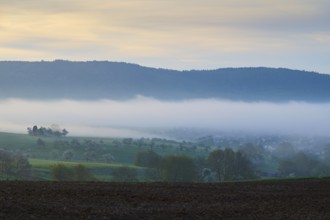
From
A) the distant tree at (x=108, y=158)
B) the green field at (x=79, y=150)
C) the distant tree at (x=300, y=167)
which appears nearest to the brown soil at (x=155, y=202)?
the distant tree at (x=300, y=167)

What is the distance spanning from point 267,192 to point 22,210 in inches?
538

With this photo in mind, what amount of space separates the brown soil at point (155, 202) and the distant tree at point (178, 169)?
4851cm

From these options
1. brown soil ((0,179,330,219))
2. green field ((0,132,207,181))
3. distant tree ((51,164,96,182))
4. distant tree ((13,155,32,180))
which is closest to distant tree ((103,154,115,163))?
green field ((0,132,207,181))

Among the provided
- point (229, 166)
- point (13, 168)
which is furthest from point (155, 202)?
point (229, 166)

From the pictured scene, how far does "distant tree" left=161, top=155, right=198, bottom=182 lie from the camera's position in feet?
266

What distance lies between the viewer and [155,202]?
84.2 feet

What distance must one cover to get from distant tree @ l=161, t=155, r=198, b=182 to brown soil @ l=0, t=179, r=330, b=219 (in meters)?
48.5

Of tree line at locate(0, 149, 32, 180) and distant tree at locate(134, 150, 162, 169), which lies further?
distant tree at locate(134, 150, 162, 169)

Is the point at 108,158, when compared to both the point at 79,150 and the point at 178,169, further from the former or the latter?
the point at 178,169

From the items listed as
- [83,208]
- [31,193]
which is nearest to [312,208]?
[83,208]

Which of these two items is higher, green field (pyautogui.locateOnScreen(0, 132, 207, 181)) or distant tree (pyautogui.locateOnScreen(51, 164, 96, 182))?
green field (pyautogui.locateOnScreen(0, 132, 207, 181))

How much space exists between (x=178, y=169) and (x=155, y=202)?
5632cm

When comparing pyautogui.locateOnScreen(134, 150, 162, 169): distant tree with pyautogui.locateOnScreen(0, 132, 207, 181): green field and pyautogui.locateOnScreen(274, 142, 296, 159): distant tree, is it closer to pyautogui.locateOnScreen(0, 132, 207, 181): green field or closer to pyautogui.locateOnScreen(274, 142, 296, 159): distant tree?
pyautogui.locateOnScreen(0, 132, 207, 181): green field

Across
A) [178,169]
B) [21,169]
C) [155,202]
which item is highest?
[178,169]
